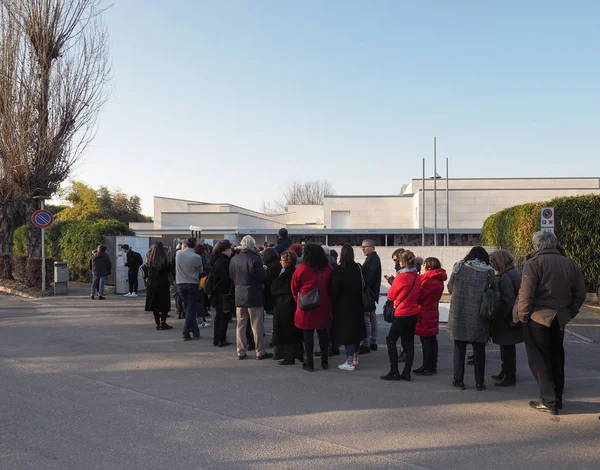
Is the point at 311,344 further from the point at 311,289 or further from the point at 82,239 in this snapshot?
the point at 82,239

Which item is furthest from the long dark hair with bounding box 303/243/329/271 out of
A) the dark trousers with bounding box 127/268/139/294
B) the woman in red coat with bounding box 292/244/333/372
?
the dark trousers with bounding box 127/268/139/294

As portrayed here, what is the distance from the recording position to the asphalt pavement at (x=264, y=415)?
4.53 meters

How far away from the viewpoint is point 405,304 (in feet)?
23.1

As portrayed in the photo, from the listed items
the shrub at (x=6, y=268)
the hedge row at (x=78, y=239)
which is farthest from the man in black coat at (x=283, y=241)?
the shrub at (x=6, y=268)

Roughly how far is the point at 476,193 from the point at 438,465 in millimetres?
43183

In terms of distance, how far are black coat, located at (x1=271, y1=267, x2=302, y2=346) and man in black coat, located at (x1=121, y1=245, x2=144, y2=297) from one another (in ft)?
31.5

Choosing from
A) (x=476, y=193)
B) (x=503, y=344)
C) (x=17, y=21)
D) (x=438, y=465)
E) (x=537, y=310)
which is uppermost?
(x=17, y=21)

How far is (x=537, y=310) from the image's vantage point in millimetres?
5770


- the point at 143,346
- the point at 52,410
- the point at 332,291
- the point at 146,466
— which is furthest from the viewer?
the point at 143,346

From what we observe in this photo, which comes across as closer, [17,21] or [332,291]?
[332,291]

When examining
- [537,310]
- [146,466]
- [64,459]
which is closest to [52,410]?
[64,459]

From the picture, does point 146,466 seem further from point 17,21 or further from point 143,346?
point 17,21

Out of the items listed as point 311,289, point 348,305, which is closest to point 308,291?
point 311,289

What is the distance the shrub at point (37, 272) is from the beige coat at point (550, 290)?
16445 millimetres
